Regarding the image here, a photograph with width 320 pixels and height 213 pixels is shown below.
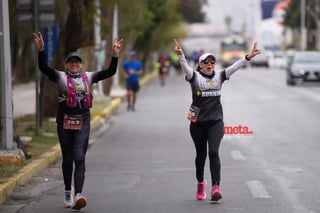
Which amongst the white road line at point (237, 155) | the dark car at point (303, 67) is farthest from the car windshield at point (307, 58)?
the white road line at point (237, 155)

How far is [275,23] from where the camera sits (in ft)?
398

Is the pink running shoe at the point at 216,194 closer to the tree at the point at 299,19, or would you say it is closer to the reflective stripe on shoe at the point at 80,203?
the reflective stripe on shoe at the point at 80,203

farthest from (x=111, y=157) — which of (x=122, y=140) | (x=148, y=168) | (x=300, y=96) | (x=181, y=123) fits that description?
(x=300, y=96)

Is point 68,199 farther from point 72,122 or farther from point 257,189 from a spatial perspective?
point 257,189

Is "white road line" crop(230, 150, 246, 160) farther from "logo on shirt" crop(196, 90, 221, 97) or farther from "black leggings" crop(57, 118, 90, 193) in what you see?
"black leggings" crop(57, 118, 90, 193)

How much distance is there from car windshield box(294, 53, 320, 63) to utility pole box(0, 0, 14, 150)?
29.8 m

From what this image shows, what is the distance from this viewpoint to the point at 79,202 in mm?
9375

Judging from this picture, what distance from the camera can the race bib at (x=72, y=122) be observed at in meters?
9.53

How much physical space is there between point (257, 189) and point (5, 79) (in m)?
4.42

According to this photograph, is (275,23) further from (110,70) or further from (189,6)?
(110,70)

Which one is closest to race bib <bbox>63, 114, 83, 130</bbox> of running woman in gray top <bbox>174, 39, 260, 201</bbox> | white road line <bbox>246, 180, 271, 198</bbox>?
running woman in gray top <bbox>174, 39, 260, 201</bbox>

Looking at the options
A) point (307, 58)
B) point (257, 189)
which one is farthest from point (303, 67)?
point (257, 189)

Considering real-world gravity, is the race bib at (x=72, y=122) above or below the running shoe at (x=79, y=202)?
above

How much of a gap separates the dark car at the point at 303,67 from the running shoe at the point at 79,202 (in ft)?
106
